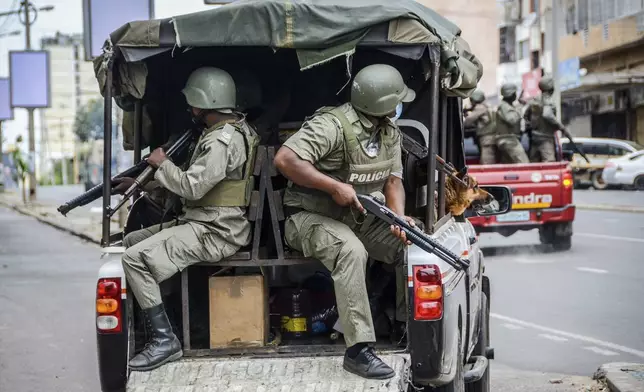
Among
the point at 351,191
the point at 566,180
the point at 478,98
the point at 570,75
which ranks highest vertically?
the point at 570,75

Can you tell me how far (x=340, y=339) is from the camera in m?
5.72

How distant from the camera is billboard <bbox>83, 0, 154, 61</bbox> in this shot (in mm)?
16328

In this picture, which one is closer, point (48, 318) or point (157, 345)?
point (157, 345)

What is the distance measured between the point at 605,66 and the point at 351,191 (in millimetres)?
38428

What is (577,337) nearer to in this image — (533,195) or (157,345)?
(157,345)

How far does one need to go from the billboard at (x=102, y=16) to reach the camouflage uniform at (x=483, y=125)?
16.2 ft

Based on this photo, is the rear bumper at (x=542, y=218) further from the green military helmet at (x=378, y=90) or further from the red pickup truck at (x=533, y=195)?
the green military helmet at (x=378, y=90)

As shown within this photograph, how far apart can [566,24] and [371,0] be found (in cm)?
4049

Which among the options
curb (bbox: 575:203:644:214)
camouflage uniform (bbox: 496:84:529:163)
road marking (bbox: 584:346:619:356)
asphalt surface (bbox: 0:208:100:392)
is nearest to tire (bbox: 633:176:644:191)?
curb (bbox: 575:203:644:214)

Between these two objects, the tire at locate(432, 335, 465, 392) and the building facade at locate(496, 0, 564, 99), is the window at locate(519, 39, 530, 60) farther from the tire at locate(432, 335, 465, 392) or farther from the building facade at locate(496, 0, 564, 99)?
the tire at locate(432, 335, 465, 392)

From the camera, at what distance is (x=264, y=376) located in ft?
16.8

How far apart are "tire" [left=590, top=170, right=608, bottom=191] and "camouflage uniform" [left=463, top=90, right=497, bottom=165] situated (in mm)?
20896

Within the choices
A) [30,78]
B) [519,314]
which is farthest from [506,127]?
[30,78]

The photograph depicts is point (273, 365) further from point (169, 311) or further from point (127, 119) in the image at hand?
point (127, 119)
